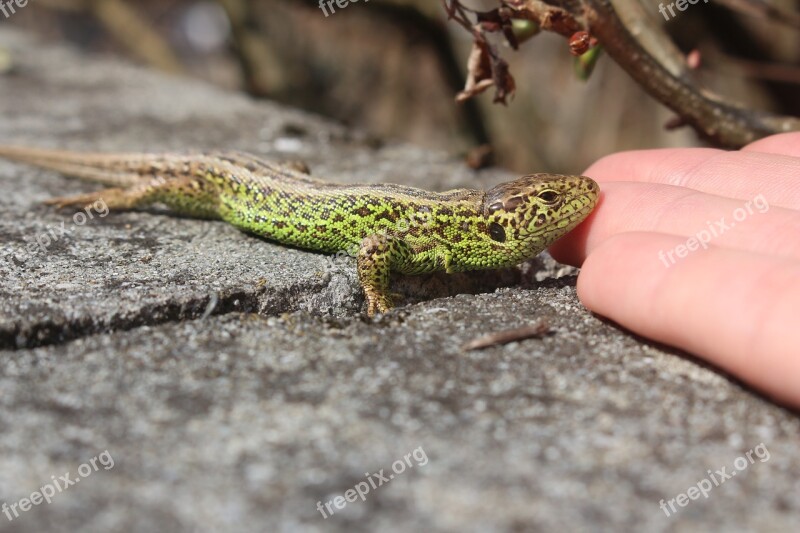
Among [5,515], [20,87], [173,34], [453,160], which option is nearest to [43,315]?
[5,515]

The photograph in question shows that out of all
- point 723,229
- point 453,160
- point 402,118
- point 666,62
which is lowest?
point 402,118

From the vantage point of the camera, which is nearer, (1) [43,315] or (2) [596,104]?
(1) [43,315]

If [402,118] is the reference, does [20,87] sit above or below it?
above

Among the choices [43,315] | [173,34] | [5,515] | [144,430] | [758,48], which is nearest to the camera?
[5,515]

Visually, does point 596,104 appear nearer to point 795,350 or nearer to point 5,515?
point 795,350

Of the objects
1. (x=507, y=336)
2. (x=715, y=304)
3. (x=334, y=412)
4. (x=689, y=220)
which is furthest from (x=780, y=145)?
(x=334, y=412)

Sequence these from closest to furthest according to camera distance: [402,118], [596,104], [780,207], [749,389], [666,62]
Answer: [749,389] → [780,207] → [666,62] → [596,104] → [402,118]

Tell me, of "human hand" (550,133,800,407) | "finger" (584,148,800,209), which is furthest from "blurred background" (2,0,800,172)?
"human hand" (550,133,800,407)

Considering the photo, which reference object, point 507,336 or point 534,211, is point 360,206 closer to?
point 534,211
